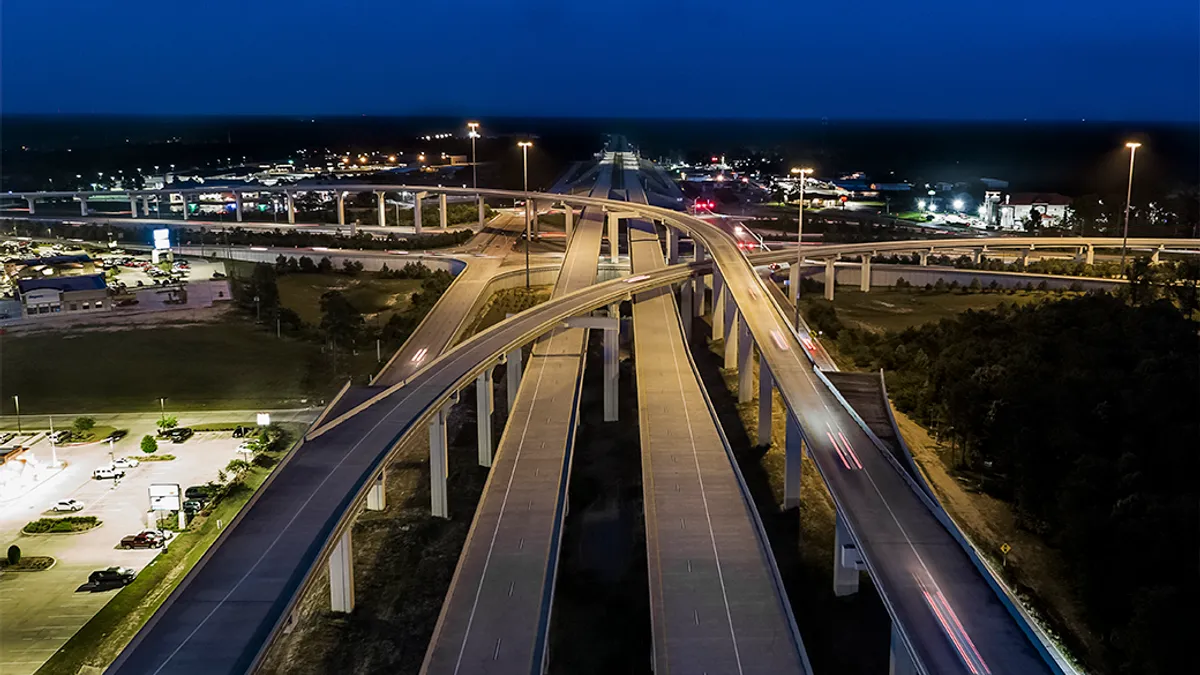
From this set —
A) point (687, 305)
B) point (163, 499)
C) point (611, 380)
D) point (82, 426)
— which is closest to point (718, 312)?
point (687, 305)

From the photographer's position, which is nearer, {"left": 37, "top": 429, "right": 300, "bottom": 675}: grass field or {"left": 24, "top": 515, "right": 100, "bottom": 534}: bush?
{"left": 37, "top": 429, "right": 300, "bottom": 675}: grass field

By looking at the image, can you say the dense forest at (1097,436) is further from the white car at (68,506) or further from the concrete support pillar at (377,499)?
the white car at (68,506)

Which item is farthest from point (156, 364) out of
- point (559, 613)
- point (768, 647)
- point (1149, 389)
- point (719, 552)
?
point (1149, 389)

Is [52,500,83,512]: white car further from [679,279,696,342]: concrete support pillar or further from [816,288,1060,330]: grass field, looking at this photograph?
[816,288,1060,330]: grass field

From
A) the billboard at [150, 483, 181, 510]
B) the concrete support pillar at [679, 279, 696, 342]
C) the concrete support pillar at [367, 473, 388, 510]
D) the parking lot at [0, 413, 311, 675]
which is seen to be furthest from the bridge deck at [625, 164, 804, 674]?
the concrete support pillar at [679, 279, 696, 342]

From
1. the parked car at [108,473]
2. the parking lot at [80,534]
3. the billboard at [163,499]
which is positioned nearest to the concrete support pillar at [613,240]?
the parking lot at [80,534]

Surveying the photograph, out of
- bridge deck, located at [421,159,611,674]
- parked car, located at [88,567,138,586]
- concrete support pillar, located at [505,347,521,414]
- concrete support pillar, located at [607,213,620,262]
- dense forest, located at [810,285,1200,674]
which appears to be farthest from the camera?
concrete support pillar, located at [607,213,620,262]

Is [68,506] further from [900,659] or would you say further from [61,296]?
[61,296]

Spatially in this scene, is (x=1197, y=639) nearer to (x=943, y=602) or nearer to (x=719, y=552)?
(x=943, y=602)
